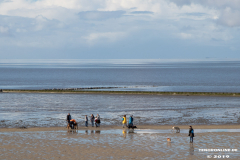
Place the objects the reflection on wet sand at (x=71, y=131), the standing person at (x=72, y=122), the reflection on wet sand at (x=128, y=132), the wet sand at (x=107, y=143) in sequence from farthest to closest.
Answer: the standing person at (x=72, y=122) → the reflection on wet sand at (x=71, y=131) → the reflection on wet sand at (x=128, y=132) → the wet sand at (x=107, y=143)

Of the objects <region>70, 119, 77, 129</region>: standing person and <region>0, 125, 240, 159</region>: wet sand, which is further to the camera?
<region>70, 119, 77, 129</region>: standing person

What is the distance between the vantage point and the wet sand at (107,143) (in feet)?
76.8

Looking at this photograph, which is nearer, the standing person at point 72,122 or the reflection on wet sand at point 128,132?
the reflection on wet sand at point 128,132

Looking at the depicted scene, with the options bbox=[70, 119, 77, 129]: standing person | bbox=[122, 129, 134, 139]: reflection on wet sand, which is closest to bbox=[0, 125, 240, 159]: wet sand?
bbox=[122, 129, 134, 139]: reflection on wet sand

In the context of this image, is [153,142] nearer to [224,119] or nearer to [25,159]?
[25,159]

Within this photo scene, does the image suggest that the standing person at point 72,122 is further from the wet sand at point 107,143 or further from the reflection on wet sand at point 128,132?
the reflection on wet sand at point 128,132

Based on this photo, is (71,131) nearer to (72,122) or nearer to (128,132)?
(72,122)

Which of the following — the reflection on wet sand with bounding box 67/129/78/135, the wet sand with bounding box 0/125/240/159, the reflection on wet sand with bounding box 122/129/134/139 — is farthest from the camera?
the reflection on wet sand with bounding box 67/129/78/135

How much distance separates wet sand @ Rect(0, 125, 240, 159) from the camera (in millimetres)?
23422

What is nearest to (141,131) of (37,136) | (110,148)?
(110,148)

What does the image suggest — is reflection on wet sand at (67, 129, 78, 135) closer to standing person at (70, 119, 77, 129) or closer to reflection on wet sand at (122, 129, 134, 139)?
standing person at (70, 119, 77, 129)

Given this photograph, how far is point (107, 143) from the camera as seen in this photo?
88.4 ft

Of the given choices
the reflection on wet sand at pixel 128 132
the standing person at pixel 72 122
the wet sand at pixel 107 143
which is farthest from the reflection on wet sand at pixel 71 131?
the reflection on wet sand at pixel 128 132

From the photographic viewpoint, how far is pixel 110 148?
83.3ft
